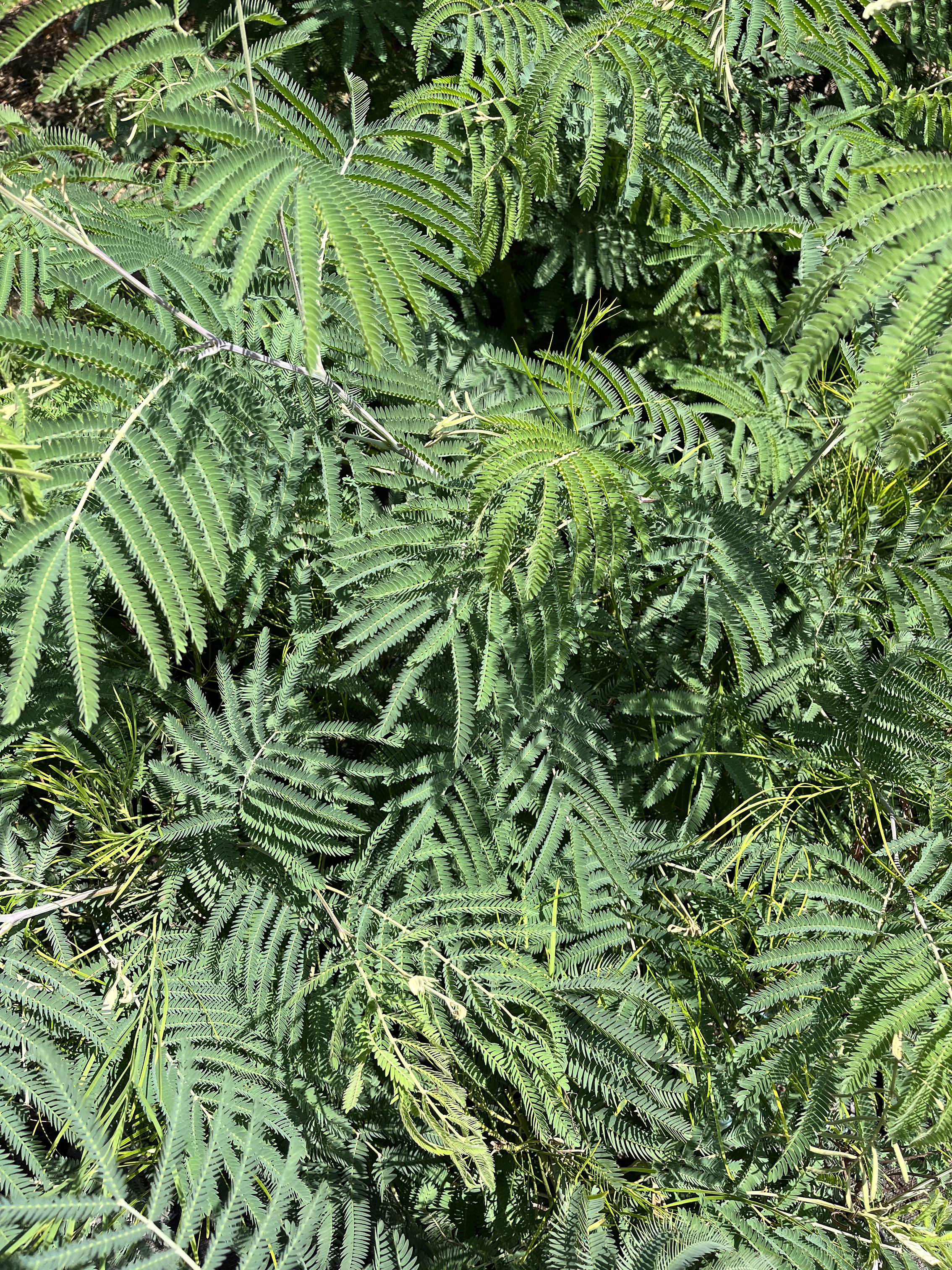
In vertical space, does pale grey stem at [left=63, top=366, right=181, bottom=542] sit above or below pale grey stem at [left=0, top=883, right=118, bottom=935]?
above

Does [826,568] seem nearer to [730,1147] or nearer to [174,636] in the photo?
[730,1147]

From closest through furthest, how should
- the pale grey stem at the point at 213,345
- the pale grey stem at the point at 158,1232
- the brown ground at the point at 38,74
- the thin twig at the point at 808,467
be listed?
the pale grey stem at the point at 213,345 → the pale grey stem at the point at 158,1232 → the thin twig at the point at 808,467 → the brown ground at the point at 38,74

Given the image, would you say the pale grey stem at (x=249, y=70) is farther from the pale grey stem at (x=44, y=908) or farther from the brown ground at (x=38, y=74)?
the brown ground at (x=38, y=74)

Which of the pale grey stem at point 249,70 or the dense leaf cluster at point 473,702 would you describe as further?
the dense leaf cluster at point 473,702

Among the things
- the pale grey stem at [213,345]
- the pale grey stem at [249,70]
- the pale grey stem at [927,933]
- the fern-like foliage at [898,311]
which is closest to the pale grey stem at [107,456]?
the pale grey stem at [213,345]

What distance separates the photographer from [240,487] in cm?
196

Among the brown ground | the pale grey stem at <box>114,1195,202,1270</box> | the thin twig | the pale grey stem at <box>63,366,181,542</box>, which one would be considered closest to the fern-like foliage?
the thin twig

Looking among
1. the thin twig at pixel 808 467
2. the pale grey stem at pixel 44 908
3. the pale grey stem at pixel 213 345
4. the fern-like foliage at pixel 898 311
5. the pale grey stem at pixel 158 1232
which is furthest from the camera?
the pale grey stem at pixel 44 908

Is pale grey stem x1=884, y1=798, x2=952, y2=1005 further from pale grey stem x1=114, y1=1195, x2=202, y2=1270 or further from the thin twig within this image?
pale grey stem x1=114, y1=1195, x2=202, y2=1270

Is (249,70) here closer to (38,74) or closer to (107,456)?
(107,456)

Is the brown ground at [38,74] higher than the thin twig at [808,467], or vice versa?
the brown ground at [38,74]

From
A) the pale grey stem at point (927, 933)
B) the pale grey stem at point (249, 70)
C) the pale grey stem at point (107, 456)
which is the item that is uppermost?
the pale grey stem at point (249, 70)

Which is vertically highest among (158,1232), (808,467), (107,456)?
(107,456)

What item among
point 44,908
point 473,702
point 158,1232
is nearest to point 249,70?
point 473,702
